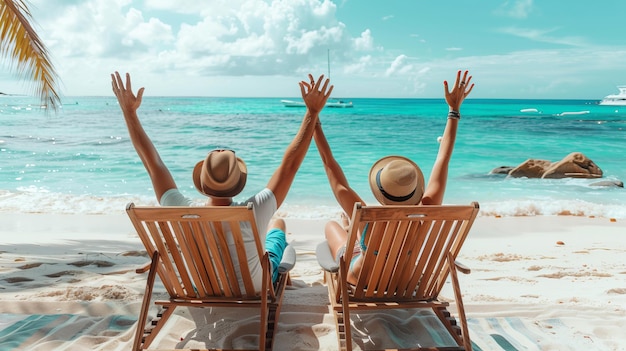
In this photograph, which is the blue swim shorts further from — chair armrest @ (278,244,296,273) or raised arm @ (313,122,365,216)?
raised arm @ (313,122,365,216)

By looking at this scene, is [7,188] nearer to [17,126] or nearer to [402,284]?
[402,284]

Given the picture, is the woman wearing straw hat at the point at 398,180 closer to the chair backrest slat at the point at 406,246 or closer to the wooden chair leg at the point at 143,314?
the chair backrest slat at the point at 406,246

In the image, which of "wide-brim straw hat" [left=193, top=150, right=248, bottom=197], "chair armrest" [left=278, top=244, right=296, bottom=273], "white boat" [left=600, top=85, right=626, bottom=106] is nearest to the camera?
"wide-brim straw hat" [left=193, top=150, right=248, bottom=197]

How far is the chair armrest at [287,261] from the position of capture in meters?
2.79

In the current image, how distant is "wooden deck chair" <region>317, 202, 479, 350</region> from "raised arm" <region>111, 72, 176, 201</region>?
1009 millimetres

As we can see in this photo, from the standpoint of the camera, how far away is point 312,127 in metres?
2.74

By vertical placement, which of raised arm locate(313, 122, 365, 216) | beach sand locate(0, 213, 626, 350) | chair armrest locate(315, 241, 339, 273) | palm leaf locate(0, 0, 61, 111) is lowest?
beach sand locate(0, 213, 626, 350)

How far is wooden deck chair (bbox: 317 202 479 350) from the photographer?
2.29 m

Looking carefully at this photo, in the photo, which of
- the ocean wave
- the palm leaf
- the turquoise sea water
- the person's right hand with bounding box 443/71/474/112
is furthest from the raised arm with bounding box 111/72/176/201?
the turquoise sea water

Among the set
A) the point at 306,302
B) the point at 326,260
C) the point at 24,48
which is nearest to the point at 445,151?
the point at 326,260

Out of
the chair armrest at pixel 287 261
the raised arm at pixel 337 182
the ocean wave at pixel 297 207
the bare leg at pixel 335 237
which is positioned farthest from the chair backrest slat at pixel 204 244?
the ocean wave at pixel 297 207

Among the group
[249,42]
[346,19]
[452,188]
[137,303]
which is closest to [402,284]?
[137,303]

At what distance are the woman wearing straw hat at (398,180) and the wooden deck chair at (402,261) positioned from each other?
164 mm

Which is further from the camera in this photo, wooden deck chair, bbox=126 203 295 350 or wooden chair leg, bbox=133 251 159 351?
wooden chair leg, bbox=133 251 159 351
